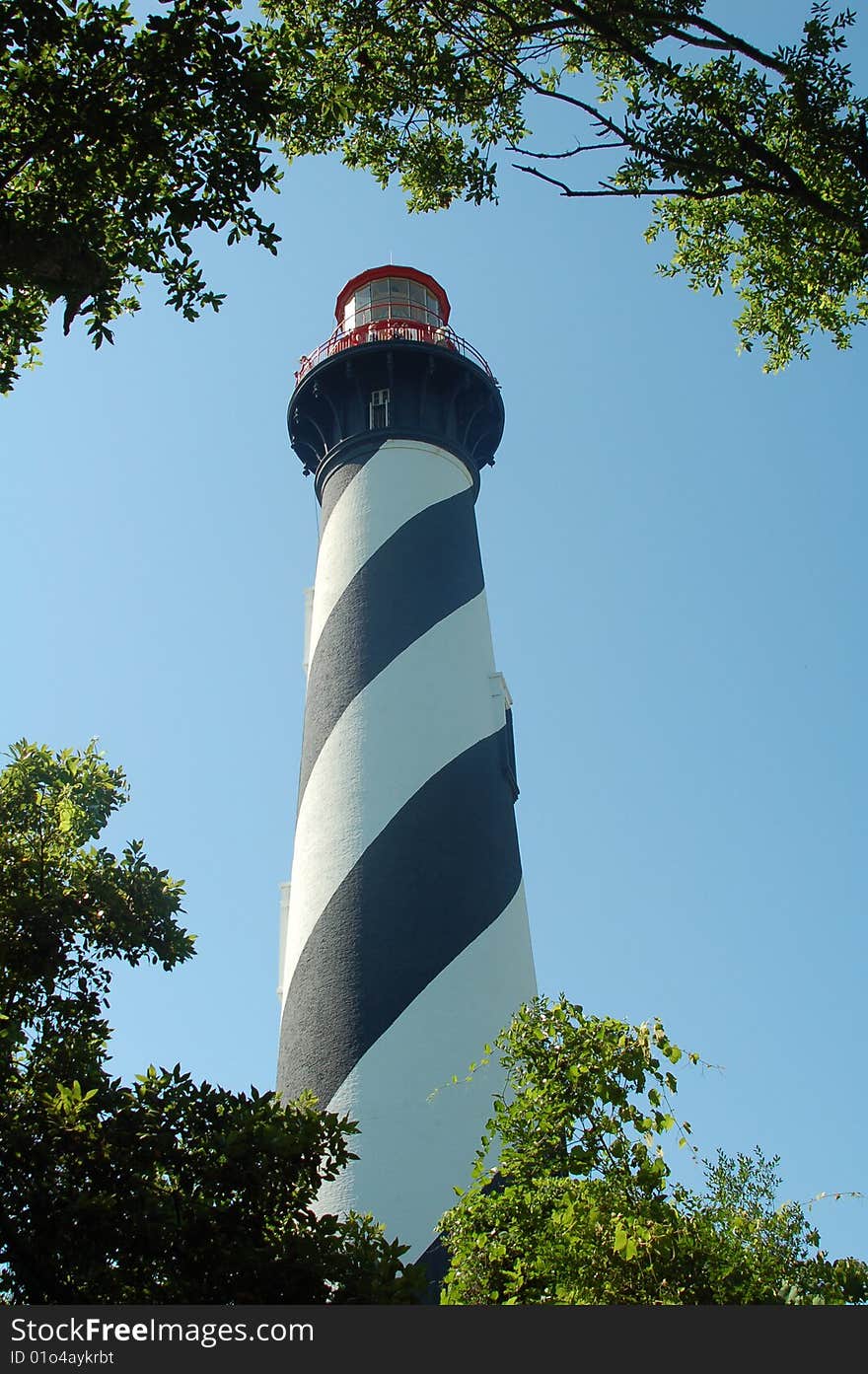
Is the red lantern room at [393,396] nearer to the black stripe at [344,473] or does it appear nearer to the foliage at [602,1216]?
the black stripe at [344,473]

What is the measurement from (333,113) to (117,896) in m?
6.23

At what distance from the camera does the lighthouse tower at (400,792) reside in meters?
12.2

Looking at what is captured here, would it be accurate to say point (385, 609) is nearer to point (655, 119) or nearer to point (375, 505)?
point (375, 505)

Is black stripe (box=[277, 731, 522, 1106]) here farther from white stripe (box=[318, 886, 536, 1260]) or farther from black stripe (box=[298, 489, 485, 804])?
black stripe (box=[298, 489, 485, 804])

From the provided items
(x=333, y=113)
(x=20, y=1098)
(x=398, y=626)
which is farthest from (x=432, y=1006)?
(x=333, y=113)

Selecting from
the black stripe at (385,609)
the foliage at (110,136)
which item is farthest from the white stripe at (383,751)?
the foliage at (110,136)

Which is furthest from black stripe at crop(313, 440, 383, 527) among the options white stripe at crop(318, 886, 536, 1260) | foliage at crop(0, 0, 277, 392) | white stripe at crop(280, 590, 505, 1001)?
foliage at crop(0, 0, 277, 392)

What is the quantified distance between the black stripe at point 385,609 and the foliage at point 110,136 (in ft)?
26.6

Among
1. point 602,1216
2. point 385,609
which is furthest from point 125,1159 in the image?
point 385,609

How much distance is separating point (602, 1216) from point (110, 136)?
669cm

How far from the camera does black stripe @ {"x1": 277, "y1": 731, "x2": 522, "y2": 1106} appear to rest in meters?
12.6

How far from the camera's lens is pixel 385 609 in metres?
15.4

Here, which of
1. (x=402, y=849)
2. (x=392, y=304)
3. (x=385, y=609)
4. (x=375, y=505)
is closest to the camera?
(x=402, y=849)

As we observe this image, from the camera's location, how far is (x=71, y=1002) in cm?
772
